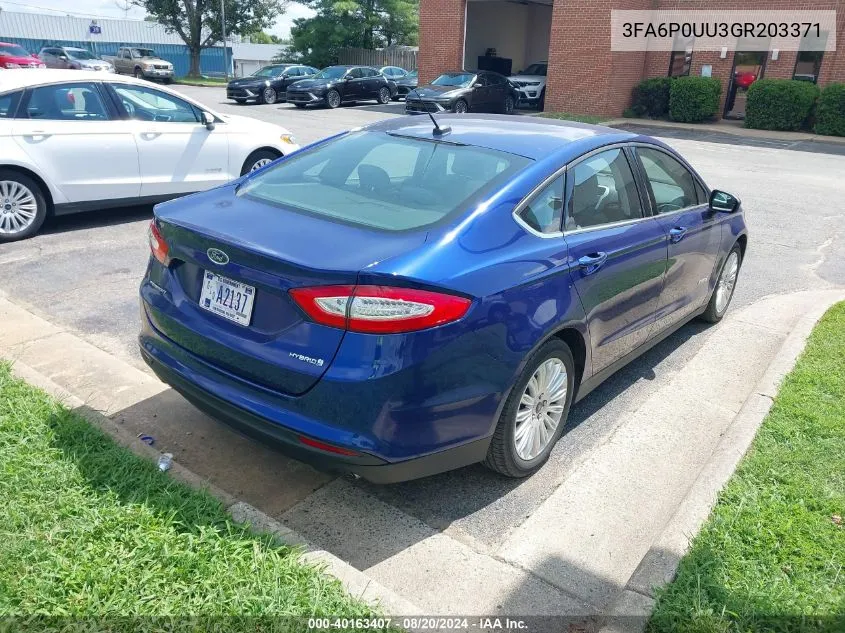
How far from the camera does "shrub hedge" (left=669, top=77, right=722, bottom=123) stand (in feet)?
76.1

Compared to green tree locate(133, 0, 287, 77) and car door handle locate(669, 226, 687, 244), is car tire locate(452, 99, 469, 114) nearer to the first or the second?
car door handle locate(669, 226, 687, 244)

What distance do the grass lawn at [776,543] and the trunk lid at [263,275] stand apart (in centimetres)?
166

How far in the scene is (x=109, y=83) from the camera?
7445 mm

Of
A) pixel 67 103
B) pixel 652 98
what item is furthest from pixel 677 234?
pixel 652 98

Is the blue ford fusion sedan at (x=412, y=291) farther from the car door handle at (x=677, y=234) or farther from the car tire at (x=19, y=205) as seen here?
the car tire at (x=19, y=205)

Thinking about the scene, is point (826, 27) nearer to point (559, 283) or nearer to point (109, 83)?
Answer: point (109, 83)

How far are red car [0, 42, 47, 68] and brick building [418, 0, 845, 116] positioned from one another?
17.6 m

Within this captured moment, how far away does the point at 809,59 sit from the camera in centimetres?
2250

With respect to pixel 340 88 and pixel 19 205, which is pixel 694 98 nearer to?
pixel 340 88

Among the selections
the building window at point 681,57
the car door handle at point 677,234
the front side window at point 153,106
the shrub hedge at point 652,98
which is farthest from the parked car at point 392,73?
the car door handle at point 677,234

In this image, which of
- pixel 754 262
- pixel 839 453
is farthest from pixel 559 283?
pixel 754 262

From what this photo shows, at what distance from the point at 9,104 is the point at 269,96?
22303mm

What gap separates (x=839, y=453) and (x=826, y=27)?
75.0 feet

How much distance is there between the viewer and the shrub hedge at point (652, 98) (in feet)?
79.5
